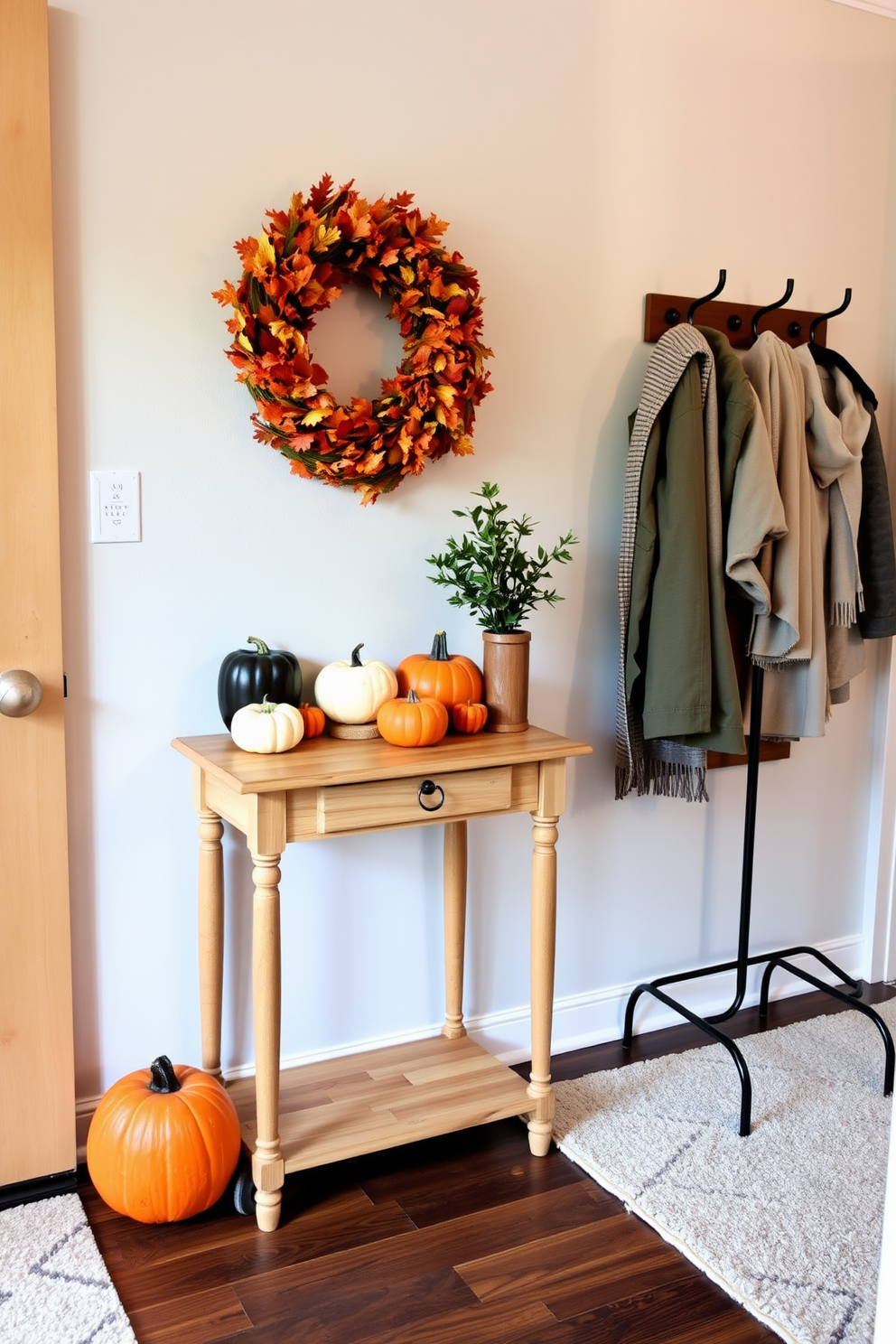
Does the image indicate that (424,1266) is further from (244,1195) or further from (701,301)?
(701,301)

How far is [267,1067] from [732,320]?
6.42 feet

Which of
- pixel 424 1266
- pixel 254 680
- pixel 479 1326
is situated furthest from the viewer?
pixel 254 680

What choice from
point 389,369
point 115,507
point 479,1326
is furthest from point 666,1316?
point 389,369

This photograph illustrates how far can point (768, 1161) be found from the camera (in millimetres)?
2180

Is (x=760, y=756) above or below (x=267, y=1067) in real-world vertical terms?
above

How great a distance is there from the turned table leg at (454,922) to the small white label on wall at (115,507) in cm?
90

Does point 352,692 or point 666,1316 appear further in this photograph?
point 352,692

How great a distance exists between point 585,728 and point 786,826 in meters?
0.76

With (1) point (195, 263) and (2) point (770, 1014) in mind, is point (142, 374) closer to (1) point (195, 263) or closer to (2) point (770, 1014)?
(1) point (195, 263)

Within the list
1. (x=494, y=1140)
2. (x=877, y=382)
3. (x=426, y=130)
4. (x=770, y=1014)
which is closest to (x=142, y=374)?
(x=426, y=130)

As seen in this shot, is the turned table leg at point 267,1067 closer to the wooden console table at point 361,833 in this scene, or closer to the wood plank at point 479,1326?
the wooden console table at point 361,833

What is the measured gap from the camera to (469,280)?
226cm

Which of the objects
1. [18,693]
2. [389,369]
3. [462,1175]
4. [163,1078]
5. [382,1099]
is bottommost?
[462,1175]

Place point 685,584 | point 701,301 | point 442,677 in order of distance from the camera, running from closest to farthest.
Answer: point 442,677 < point 685,584 < point 701,301
